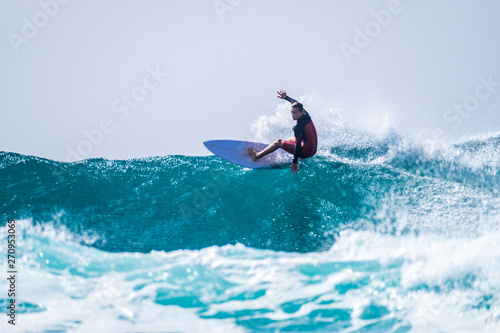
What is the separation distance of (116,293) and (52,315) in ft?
2.56

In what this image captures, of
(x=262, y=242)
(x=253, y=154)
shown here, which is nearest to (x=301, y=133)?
(x=253, y=154)

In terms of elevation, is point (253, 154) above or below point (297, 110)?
below

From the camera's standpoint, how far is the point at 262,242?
625 centimetres

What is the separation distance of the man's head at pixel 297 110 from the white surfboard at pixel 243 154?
1075mm

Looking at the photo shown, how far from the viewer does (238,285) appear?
5.29m

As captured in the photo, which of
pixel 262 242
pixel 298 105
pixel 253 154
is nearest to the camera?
pixel 262 242

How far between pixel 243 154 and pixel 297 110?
148 cm

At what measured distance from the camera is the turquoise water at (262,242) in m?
4.96

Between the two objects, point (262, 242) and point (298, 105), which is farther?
point (298, 105)

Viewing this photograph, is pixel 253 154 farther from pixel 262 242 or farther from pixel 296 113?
pixel 262 242

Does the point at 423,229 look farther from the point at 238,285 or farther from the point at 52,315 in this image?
the point at 52,315

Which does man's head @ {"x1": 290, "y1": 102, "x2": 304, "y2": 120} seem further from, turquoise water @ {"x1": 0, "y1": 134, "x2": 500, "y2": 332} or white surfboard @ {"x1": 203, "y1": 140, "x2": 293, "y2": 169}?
turquoise water @ {"x1": 0, "y1": 134, "x2": 500, "y2": 332}

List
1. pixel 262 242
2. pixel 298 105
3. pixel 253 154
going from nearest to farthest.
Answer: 1. pixel 262 242
2. pixel 298 105
3. pixel 253 154

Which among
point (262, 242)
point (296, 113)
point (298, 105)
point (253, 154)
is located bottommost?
point (262, 242)
